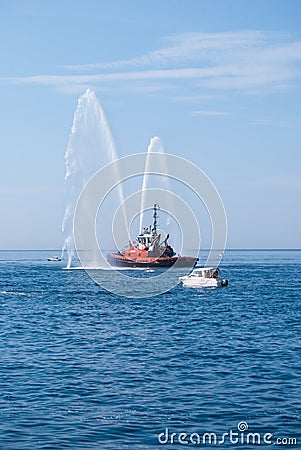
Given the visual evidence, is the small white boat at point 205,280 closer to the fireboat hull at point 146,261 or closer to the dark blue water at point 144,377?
the dark blue water at point 144,377

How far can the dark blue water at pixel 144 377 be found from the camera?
22000 mm

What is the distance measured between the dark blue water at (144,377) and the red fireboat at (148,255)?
8365cm

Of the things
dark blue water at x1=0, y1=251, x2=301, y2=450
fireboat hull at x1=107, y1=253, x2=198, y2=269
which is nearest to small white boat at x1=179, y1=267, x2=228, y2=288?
dark blue water at x1=0, y1=251, x2=301, y2=450

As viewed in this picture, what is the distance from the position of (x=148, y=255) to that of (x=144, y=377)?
112 metres

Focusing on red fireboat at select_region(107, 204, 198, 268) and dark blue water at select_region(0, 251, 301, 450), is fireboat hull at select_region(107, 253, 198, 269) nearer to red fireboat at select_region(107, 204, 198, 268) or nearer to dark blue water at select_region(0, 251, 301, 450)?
red fireboat at select_region(107, 204, 198, 268)

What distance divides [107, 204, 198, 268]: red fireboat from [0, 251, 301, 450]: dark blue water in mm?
83654

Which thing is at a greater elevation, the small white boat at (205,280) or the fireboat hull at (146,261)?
the fireboat hull at (146,261)

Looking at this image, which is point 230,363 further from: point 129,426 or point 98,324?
point 98,324

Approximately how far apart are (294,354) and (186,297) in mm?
39313

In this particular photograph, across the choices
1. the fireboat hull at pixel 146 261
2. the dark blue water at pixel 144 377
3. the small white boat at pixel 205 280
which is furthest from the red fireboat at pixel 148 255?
the dark blue water at pixel 144 377

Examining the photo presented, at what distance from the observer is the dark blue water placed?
2200 cm

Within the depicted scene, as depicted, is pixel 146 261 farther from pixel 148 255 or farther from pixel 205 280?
pixel 205 280

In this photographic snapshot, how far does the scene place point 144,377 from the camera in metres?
29.7

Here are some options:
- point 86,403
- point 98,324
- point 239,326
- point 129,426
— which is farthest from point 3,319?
point 129,426
